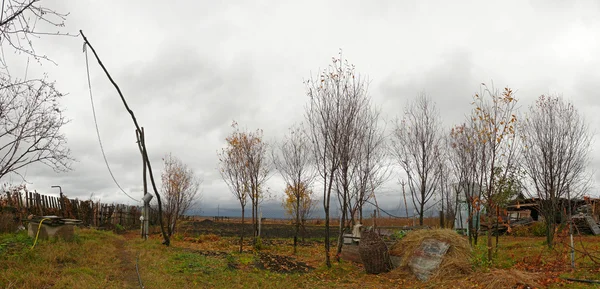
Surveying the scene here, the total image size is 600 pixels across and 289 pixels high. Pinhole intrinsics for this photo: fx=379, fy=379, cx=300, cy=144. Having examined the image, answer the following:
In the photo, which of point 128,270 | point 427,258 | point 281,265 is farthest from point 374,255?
point 128,270

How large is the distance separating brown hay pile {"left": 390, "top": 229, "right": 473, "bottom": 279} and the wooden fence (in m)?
14.4

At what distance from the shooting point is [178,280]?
8.42 meters

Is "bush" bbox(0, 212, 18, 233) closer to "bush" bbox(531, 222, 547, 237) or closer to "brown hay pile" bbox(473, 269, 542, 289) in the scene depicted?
"brown hay pile" bbox(473, 269, 542, 289)

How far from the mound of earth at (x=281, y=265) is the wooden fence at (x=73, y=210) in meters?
10.0

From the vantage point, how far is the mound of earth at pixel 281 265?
11398mm

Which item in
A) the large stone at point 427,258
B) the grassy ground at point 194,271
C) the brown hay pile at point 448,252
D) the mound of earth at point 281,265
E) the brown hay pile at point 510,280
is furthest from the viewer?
the mound of earth at point 281,265

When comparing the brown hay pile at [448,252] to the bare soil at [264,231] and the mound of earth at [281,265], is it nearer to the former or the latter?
the mound of earth at [281,265]

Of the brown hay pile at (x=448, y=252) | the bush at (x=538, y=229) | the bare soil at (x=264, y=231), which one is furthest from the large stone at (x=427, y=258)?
the bush at (x=538, y=229)

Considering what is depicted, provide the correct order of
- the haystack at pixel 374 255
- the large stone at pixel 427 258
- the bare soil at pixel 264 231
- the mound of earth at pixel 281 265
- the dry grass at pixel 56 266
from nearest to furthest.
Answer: the dry grass at pixel 56 266, the large stone at pixel 427 258, the haystack at pixel 374 255, the mound of earth at pixel 281 265, the bare soil at pixel 264 231

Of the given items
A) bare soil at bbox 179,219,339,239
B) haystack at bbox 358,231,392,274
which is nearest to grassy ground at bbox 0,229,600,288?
haystack at bbox 358,231,392,274

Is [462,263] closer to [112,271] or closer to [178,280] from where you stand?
[178,280]

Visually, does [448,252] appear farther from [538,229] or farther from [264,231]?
[264,231]

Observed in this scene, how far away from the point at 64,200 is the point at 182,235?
6405 millimetres

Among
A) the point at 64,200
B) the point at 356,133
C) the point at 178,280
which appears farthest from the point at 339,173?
the point at 64,200
